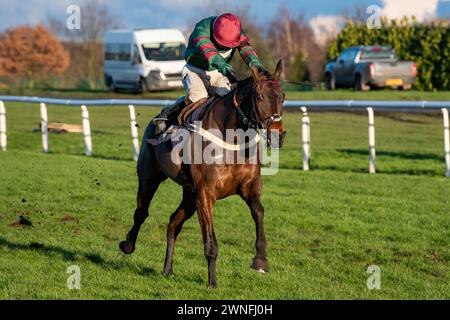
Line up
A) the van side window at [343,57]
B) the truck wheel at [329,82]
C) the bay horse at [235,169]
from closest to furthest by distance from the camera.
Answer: the bay horse at [235,169] < the van side window at [343,57] < the truck wheel at [329,82]

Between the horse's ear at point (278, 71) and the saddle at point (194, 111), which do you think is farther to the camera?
the saddle at point (194, 111)

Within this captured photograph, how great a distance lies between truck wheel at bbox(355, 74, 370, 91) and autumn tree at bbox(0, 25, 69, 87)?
34.1 meters

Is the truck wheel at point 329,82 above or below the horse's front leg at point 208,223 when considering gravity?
above

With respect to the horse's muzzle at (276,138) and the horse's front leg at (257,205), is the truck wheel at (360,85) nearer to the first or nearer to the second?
the horse's front leg at (257,205)

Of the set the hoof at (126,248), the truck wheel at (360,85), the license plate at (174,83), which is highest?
the license plate at (174,83)

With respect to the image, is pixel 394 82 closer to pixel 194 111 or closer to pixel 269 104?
pixel 194 111

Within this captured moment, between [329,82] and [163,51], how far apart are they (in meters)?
6.21

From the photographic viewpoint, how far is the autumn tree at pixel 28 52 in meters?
64.9

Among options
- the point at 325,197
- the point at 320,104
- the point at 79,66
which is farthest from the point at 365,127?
the point at 79,66

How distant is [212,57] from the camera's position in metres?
7.96

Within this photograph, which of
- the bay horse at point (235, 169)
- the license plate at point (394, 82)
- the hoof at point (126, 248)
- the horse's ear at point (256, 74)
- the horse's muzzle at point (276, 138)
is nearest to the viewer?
the horse's muzzle at point (276, 138)

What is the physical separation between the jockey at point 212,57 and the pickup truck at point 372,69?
24.1 meters

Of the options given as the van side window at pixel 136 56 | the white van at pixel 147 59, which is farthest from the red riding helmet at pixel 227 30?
the van side window at pixel 136 56
